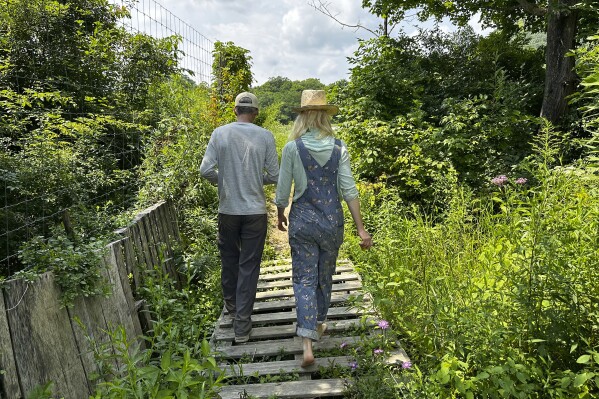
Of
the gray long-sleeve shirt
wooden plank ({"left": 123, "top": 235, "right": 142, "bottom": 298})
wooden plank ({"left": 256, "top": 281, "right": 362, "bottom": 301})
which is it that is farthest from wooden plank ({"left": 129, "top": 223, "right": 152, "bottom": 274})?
wooden plank ({"left": 256, "top": 281, "right": 362, "bottom": 301})

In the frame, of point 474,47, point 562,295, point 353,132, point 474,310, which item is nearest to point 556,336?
point 562,295

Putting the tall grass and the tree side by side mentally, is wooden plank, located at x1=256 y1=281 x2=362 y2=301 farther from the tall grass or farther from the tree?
the tree

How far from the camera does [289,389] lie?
2.89 m

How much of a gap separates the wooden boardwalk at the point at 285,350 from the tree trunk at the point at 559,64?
5.56 m

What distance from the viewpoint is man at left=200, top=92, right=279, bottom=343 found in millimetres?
3600

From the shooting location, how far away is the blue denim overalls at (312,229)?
3.18 m

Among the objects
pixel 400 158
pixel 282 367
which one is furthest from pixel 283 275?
pixel 400 158

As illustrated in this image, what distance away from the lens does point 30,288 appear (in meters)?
2.23

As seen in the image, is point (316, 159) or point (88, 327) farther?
point (316, 159)

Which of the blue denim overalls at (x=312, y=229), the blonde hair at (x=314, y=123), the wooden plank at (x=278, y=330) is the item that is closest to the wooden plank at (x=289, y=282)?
the wooden plank at (x=278, y=330)

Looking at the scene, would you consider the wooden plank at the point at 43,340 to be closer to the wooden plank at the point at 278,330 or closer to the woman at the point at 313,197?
the wooden plank at the point at 278,330

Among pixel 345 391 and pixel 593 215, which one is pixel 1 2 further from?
pixel 593 215

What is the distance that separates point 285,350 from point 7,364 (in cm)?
202

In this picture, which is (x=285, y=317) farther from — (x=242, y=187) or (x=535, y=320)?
Answer: (x=535, y=320)
